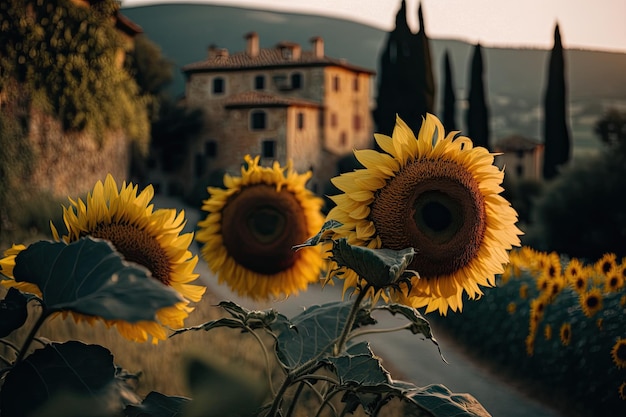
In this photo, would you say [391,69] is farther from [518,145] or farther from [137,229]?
[137,229]

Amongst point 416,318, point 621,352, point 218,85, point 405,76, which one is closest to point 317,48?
point 218,85

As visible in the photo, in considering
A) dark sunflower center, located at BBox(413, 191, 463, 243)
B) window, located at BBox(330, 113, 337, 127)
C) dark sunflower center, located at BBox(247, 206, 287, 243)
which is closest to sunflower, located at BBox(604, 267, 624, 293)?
dark sunflower center, located at BBox(247, 206, 287, 243)

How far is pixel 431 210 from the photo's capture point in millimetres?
1859

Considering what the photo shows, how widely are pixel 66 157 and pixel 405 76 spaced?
15020 mm

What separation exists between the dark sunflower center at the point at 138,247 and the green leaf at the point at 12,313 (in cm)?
44

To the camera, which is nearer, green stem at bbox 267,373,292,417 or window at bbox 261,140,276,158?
green stem at bbox 267,373,292,417

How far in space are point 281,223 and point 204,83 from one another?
1417 inches

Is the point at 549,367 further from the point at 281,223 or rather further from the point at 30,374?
the point at 30,374

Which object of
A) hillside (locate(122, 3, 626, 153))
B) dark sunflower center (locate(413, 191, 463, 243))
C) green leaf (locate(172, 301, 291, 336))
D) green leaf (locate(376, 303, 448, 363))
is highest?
hillside (locate(122, 3, 626, 153))

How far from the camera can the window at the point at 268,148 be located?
36.6 meters

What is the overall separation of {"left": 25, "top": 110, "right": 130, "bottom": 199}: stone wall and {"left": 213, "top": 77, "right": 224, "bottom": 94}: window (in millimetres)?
16745

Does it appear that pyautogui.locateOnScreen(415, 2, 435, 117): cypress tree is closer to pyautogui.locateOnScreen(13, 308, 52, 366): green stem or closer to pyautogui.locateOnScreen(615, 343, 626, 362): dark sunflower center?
pyautogui.locateOnScreen(615, 343, 626, 362): dark sunflower center

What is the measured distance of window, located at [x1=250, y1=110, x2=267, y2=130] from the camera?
36.5m

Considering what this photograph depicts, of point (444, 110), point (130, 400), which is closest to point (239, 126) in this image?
point (444, 110)
